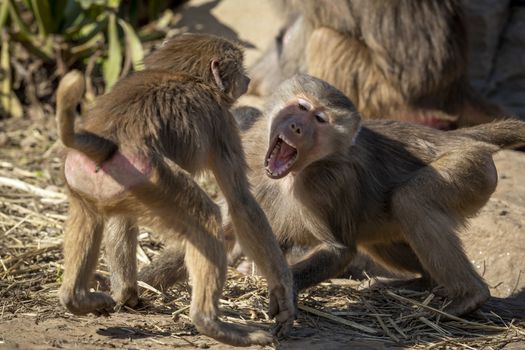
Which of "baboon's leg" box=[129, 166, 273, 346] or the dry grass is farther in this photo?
the dry grass

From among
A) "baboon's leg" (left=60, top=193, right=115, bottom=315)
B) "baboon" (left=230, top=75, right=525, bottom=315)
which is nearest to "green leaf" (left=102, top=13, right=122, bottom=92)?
"baboon" (left=230, top=75, right=525, bottom=315)

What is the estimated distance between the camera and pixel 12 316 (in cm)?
381

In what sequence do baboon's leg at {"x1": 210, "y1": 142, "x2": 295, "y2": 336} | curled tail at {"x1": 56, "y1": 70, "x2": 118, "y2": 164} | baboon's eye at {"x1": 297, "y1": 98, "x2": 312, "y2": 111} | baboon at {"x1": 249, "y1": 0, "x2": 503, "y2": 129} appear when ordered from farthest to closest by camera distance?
baboon at {"x1": 249, "y1": 0, "x2": 503, "y2": 129} < baboon's eye at {"x1": 297, "y1": 98, "x2": 312, "y2": 111} < baboon's leg at {"x1": 210, "y1": 142, "x2": 295, "y2": 336} < curled tail at {"x1": 56, "y1": 70, "x2": 118, "y2": 164}

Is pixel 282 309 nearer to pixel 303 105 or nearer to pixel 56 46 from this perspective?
pixel 303 105

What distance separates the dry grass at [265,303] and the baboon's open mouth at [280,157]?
1.83 feet

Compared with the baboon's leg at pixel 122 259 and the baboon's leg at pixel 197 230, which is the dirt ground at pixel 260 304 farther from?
the baboon's leg at pixel 197 230

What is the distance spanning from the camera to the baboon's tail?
15.5 ft

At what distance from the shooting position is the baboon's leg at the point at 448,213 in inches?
166

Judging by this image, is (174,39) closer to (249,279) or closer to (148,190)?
(148,190)

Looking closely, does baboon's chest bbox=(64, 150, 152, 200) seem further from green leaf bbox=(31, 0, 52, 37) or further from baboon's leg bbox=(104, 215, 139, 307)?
green leaf bbox=(31, 0, 52, 37)

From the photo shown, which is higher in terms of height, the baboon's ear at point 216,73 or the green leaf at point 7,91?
the baboon's ear at point 216,73

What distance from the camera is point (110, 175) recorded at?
335 cm

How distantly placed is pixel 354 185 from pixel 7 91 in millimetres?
3855

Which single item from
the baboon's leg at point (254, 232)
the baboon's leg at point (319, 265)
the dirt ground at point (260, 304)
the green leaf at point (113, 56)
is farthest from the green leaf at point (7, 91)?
the baboon's leg at point (254, 232)
